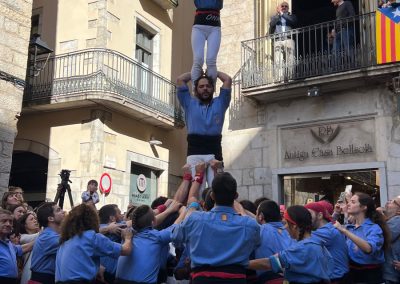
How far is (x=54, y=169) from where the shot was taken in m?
14.3

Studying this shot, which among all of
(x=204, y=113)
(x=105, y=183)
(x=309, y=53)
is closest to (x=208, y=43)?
(x=204, y=113)

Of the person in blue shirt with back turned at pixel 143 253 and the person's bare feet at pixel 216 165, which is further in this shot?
the person's bare feet at pixel 216 165

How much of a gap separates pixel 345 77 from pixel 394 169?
7.15 ft

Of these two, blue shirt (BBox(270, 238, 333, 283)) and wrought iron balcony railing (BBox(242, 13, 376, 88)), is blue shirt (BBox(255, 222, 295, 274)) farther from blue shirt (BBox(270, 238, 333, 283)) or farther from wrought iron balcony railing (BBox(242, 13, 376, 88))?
wrought iron balcony railing (BBox(242, 13, 376, 88))

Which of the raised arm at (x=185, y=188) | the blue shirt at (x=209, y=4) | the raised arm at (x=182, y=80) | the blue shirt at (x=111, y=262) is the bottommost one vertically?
the blue shirt at (x=111, y=262)

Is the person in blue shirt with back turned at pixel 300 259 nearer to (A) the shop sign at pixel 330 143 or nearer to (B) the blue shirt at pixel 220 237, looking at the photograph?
(B) the blue shirt at pixel 220 237

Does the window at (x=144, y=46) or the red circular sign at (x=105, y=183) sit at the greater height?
the window at (x=144, y=46)

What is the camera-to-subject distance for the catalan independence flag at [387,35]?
1059 centimetres

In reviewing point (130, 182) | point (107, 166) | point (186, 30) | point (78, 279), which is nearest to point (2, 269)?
point (78, 279)

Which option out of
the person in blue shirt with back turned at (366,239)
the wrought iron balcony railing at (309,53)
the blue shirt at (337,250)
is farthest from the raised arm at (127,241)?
the wrought iron balcony railing at (309,53)

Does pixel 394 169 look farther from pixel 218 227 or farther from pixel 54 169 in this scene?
pixel 54 169

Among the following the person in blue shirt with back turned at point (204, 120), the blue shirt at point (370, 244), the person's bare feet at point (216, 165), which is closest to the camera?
the blue shirt at point (370, 244)

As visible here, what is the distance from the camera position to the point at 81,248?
→ 4.40 m

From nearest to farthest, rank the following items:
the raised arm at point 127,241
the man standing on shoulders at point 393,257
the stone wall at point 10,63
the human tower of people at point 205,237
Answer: the human tower of people at point 205,237
the raised arm at point 127,241
the man standing on shoulders at point 393,257
the stone wall at point 10,63
